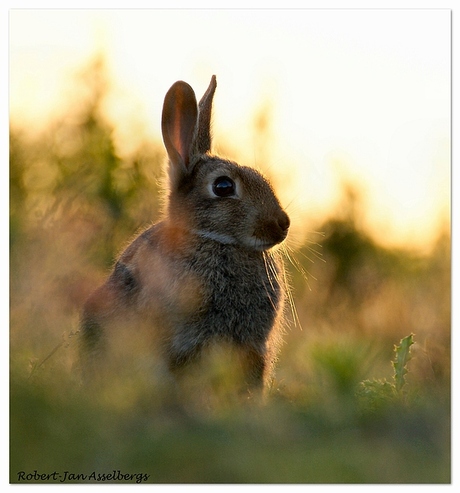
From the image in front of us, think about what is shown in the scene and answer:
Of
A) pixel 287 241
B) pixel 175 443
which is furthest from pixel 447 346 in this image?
pixel 175 443

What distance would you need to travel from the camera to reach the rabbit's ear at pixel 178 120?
557cm

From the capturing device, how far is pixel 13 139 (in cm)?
655

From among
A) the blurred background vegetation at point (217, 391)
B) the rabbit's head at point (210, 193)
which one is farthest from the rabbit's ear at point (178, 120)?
the blurred background vegetation at point (217, 391)

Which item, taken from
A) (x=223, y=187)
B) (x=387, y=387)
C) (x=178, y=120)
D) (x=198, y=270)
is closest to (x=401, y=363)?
(x=387, y=387)

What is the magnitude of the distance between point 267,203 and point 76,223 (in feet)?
6.02

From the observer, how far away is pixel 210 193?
5477 millimetres

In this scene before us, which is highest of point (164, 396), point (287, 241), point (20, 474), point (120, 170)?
point (120, 170)

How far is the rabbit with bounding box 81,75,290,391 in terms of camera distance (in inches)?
201

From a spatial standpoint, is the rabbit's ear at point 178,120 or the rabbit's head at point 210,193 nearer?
the rabbit's head at point 210,193

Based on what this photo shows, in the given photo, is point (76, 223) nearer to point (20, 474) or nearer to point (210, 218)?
point (210, 218)

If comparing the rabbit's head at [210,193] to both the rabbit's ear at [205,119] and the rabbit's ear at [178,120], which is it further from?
the rabbit's ear at [205,119]

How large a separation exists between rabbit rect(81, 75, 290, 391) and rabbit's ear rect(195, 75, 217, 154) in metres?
0.32

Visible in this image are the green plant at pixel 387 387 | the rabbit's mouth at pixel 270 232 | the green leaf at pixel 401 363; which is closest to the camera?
the green plant at pixel 387 387

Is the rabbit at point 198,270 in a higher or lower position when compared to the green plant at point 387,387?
higher
